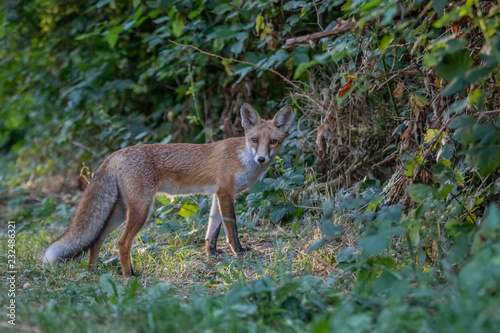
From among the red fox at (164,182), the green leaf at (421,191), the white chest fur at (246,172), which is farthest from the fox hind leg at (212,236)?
the green leaf at (421,191)

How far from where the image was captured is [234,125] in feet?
22.4

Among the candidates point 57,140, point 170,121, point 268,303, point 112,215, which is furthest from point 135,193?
point 57,140

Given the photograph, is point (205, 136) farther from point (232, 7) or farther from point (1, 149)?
point (1, 149)

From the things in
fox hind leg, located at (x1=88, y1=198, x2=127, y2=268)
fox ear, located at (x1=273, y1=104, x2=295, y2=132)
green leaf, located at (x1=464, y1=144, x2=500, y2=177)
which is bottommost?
fox hind leg, located at (x1=88, y1=198, x2=127, y2=268)

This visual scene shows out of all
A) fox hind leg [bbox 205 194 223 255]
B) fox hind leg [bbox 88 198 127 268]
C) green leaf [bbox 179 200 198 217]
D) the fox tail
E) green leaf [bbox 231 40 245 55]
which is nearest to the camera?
the fox tail

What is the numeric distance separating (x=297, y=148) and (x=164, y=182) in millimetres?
1676

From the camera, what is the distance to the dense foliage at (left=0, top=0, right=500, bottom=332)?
2367mm

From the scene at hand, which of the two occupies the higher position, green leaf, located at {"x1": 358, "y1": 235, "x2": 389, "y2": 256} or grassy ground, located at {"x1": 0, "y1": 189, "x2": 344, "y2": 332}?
green leaf, located at {"x1": 358, "y1": 235, "x2": 389, "y2": 256}

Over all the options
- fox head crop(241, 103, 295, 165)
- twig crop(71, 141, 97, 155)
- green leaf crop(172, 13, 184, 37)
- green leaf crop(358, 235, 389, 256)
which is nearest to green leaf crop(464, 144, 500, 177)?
green leaf crop(358, 235, 389, 256)

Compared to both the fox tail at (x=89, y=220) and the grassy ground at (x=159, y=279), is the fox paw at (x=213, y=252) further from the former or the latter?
the fox tail at (x=89, y=220)

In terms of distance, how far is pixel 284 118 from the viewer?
193 inches

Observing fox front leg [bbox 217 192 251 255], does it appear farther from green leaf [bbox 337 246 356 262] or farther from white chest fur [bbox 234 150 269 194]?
green leaf [bbox 337 246 356 262]

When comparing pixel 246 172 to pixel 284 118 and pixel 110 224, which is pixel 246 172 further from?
pixel 110 224

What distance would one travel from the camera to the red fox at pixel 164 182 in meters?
4.20
